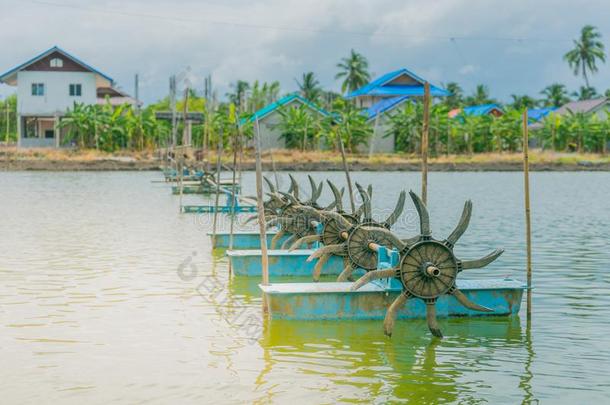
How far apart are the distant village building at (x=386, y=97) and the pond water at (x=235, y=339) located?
41663 millimetres

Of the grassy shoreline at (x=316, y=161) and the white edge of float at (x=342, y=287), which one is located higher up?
the grassy shoreline at (x=316, y=161)

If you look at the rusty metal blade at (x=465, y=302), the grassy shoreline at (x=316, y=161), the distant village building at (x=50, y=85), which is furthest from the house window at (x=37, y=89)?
the rusty metal blade at (x=465, y=302)

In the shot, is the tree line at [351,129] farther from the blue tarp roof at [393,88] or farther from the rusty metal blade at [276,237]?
the rusty metal blade at [276,237]

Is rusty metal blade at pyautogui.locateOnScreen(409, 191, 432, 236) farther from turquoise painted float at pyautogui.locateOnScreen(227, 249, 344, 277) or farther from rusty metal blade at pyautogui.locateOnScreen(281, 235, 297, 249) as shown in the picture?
rusty metal blade at pyautogui.locateOnScreen(281, 235, 297, 249)

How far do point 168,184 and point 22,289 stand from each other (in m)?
29.6

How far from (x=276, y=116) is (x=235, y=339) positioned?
2007 inches

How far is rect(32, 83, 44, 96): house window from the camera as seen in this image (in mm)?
57344

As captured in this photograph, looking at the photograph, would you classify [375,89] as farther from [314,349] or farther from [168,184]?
[314,349]

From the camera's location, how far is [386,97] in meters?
68.0

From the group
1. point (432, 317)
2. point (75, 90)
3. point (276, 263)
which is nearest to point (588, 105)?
point (75, 90)

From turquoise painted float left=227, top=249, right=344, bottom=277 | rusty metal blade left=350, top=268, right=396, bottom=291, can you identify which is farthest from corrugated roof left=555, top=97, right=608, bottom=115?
rusty metal blade left=350, top=268, right=396, bottom=291

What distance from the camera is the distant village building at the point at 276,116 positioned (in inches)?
2366

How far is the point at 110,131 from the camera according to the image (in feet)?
191

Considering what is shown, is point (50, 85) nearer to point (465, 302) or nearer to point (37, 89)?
point (37, 89)
